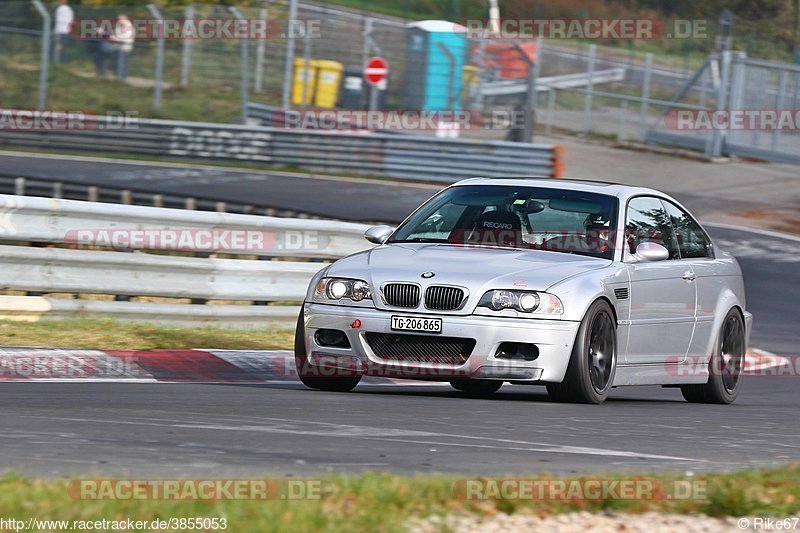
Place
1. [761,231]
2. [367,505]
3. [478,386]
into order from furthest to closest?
[761,231] → [478,386] → [367,505]

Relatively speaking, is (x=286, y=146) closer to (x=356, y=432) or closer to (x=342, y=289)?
(x=342, y=289)

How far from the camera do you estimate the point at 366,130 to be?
3003 centimetres

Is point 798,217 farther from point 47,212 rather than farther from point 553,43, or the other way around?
point 553,43

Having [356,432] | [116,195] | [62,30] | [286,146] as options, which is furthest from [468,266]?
[62,30]

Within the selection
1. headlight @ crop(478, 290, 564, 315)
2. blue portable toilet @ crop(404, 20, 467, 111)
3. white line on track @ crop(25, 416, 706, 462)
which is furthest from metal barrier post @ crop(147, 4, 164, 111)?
white line on track @ crop(25, 416, 706, 462)

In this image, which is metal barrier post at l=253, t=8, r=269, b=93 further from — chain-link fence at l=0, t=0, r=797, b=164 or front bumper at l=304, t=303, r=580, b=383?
front bumper at l=304, t=303, r=580, b=383

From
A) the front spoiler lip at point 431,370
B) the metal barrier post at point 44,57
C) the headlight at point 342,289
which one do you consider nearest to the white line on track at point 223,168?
the metal barrier post at point 44,57

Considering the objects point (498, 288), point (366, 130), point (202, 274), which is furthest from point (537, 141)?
point (498, 288)

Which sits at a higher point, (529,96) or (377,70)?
(377,70)

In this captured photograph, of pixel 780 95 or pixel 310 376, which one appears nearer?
pixel 310 376

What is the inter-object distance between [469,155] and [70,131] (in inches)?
330

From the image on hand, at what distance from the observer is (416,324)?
831cm

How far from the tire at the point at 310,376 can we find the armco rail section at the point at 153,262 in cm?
287

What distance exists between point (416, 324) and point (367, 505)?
11.8 feet
